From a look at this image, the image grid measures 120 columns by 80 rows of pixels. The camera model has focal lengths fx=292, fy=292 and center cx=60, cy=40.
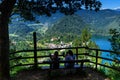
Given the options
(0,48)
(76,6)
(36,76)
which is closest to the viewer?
(0,48)

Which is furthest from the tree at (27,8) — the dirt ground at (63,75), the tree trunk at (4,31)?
the dirt ground at (63,75)

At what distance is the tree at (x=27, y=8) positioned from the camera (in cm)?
1133

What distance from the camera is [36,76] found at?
13.6 meters

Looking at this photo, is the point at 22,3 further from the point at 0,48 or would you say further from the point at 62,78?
the point at 62,78

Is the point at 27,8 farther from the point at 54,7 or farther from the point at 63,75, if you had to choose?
the point at 63,75

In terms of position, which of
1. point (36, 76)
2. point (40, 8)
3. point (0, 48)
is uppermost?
point (40, 8)

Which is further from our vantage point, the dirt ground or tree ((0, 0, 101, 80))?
the dirt ground

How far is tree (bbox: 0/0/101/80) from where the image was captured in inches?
446

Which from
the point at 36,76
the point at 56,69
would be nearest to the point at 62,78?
the point at 56,69

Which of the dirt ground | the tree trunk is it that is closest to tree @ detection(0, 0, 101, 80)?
the tree trunk

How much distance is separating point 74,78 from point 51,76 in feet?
3.30

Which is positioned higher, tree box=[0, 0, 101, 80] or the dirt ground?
tree box=[0, 0, 101, 80]

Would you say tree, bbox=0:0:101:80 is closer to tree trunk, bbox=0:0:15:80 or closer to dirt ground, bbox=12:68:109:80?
tree trunk, bbox=0:0:15:80

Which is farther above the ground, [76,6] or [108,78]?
[76,6]
